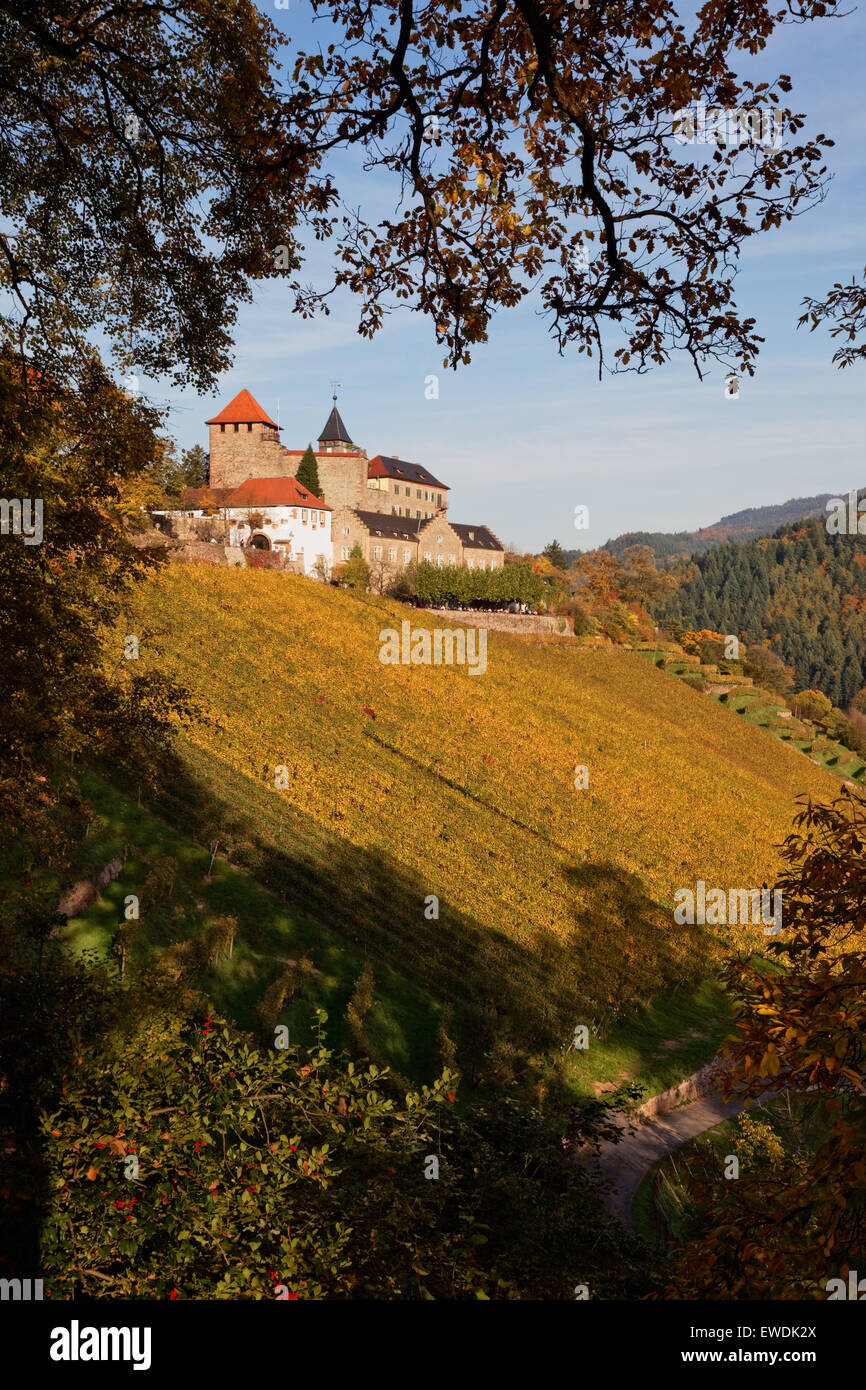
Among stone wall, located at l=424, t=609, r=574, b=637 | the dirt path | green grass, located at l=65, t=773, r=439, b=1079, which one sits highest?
stone wall, located at l=424, t=609, r=574, b=637

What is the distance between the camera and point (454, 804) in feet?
96.5

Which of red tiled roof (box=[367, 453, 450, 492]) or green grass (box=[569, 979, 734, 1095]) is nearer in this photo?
green grass (box=[569, 979, 734, 1095])

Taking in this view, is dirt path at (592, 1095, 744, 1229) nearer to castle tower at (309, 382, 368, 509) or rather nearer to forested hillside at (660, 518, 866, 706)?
castle tower at (309, 382, 368, 509)

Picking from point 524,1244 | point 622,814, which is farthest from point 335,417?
point 524,1244

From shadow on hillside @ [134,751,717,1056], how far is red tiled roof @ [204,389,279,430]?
54934 millimetres

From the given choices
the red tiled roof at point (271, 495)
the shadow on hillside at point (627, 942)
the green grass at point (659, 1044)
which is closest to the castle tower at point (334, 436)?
the red tiled roof at point (271, 495)

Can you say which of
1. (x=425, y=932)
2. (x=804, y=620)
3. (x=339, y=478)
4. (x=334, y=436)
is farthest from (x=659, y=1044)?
(x=804, y=620)

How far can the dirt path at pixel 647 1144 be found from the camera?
15.0m

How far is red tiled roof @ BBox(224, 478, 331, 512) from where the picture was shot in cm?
6450

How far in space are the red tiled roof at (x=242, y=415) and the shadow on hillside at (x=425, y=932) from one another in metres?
54.9

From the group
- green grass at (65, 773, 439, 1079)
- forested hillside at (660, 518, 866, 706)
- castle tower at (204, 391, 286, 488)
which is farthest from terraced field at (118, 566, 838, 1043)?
forested hillside at (660, 518, 866, 706)

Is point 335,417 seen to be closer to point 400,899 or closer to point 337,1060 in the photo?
point 400,899

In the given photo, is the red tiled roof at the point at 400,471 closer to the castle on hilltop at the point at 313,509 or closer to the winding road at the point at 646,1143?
the castle on hilltop at the point at 313,509

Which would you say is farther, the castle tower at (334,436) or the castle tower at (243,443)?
the castle tower at (334,436)
